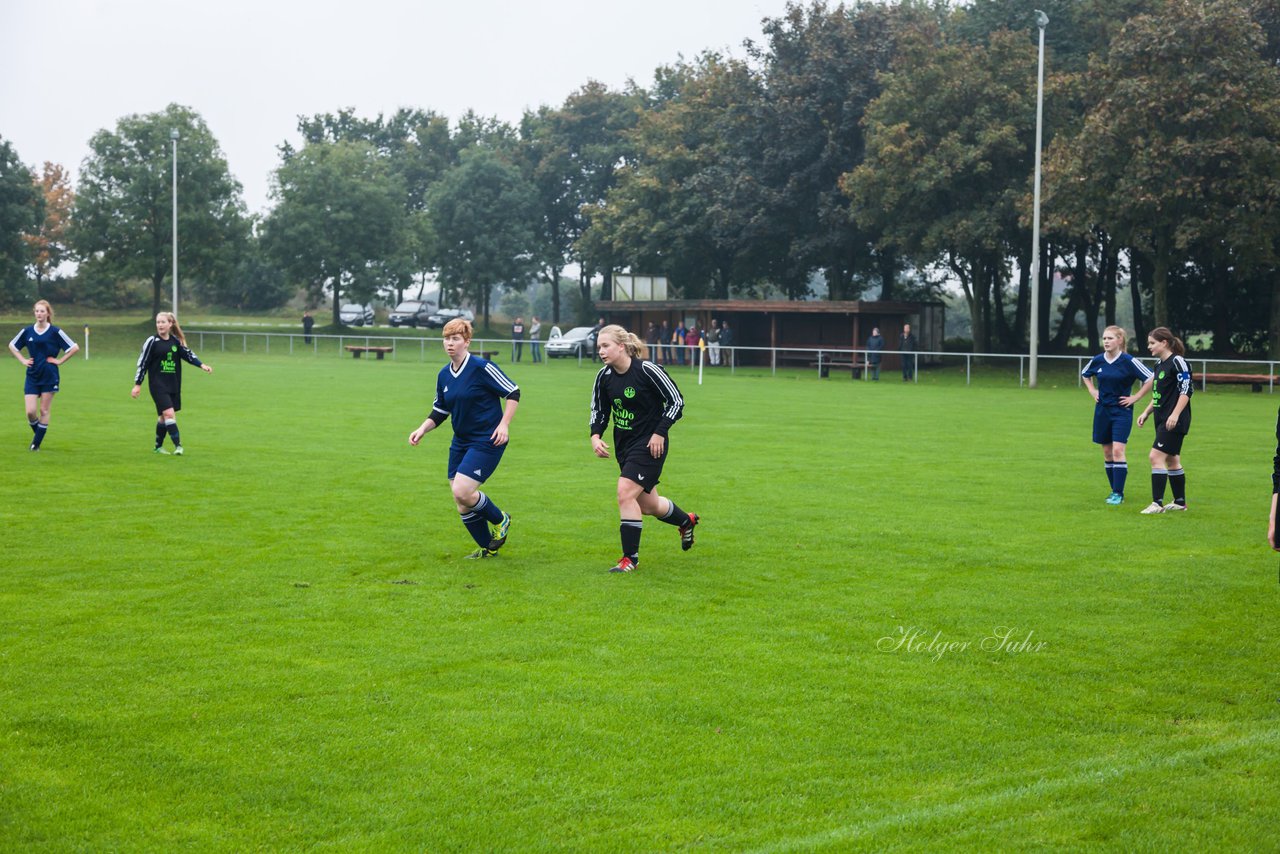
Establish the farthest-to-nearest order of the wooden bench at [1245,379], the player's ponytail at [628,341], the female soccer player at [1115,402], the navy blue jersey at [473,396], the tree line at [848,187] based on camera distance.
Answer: the tree line at [848,187]
the wooden bench at [1245,379]
the female soccer player at [1115,402]
the navy blue jersey at [473,396]
the player's ponytail at [628,341]

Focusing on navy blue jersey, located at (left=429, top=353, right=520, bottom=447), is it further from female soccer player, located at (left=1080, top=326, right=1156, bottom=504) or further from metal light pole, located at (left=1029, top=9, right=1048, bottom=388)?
metal light pole, located at (left=1029, top=9, right=1048, bottom=388)

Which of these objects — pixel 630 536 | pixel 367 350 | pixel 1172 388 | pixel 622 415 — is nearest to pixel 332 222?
pixel 367 350

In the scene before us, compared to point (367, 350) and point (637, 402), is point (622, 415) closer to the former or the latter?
point (637, 402)

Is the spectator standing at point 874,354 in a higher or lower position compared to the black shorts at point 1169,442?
higher

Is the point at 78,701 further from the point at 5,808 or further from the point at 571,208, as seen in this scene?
the point at 571,208

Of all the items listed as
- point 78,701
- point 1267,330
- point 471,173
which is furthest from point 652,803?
point 471,173

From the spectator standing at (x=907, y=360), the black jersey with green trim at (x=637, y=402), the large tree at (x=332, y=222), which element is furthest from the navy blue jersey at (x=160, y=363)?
the large tree at (x=332, y=222)

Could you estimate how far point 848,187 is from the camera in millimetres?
47531

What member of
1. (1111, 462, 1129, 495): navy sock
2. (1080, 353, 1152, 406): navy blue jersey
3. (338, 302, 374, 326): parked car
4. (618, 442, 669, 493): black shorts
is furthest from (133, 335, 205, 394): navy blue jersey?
(338, 302, 374, 326): parked car

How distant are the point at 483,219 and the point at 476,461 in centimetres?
6774

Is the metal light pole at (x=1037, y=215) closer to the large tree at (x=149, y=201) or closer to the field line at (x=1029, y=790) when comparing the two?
the field line at (x=1029, y=790)

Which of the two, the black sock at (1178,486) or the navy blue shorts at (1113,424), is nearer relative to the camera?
the black sock at (1178,486)

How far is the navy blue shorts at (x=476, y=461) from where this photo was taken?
31.8 feet

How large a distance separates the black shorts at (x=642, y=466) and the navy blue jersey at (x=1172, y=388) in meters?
6.12
